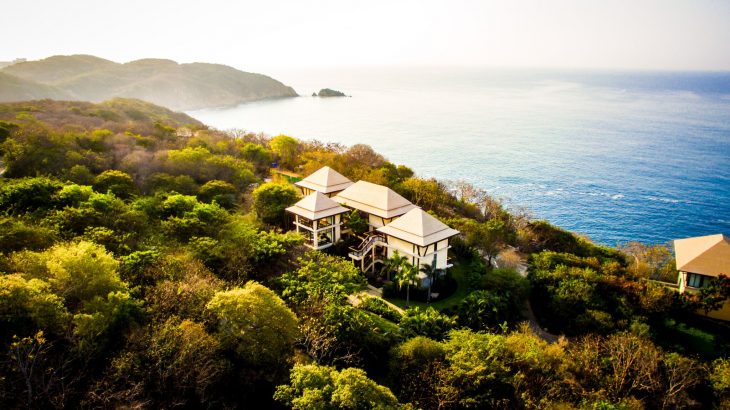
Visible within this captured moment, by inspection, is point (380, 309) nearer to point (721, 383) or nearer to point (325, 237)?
point (325, 237)

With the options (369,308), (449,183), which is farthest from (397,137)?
(369,308)

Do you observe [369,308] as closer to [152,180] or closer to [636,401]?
[636,401]

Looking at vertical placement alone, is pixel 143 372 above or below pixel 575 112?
below

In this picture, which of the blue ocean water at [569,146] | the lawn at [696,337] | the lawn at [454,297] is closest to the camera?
the lawn at [696,337]

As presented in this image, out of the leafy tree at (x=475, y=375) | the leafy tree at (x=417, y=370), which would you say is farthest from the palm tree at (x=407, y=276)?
the leafy tree at (x=475, y=375)

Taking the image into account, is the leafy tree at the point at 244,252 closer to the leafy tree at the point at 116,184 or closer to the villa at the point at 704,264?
the leafy tree at the point at 116,184

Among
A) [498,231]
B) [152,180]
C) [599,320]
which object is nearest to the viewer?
[599,320]
